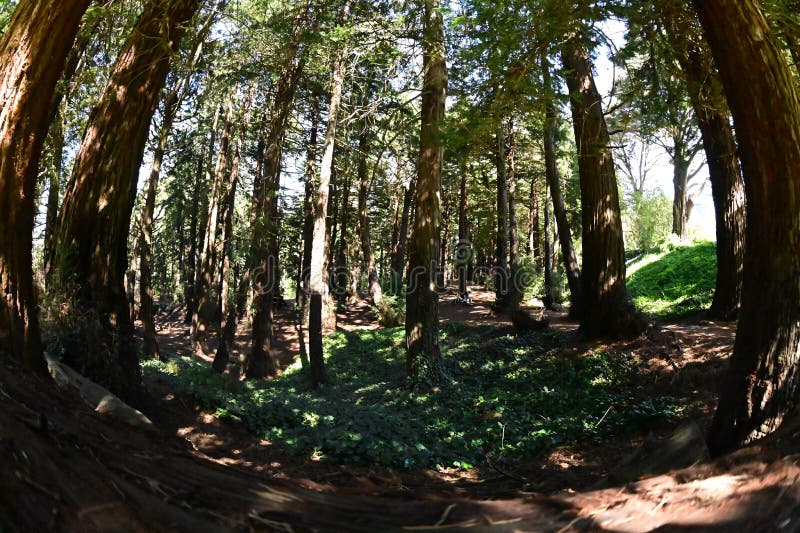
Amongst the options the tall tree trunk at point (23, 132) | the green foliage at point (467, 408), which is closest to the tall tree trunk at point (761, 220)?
the green foliage at point (467, 408)

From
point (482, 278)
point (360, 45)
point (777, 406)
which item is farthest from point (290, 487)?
point (482, 278)

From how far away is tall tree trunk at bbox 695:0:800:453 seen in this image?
4.07 meters

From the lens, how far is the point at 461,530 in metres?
2.46

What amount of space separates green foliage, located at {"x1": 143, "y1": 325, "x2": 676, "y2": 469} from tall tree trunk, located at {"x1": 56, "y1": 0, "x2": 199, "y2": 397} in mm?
2070

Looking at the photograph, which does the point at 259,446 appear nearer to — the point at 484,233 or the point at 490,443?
the point at 490,443

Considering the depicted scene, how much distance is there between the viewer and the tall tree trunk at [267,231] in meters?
14.4

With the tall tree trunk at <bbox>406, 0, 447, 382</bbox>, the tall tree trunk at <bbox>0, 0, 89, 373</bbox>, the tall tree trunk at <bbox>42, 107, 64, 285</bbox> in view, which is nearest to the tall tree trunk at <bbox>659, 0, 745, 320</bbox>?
the tall tree trunk at <bbox>406, 0, 447, 382</bbox>

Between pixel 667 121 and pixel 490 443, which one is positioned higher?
pixel 667 121

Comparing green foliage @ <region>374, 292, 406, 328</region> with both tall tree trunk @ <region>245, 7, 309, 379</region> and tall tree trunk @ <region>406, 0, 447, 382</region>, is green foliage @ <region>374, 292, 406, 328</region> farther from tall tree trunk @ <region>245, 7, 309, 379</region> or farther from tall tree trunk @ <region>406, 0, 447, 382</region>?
tall tree trunk @ <region>406, 0, 447, 382</region>

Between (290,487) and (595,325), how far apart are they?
9168mm

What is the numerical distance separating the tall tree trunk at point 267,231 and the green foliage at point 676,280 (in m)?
11.1

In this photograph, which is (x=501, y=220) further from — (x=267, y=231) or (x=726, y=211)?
(x=726, y=211)

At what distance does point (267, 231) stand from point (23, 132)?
11235 mm

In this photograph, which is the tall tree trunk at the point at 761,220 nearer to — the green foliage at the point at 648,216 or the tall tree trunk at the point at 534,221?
the tall tree trunk at the point at 534,221
